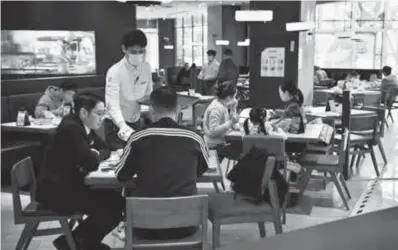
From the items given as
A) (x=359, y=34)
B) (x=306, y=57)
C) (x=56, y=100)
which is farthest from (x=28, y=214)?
(x=359, y=34)

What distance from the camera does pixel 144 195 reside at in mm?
2986

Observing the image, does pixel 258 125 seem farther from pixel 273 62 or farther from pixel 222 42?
pixel 222 42

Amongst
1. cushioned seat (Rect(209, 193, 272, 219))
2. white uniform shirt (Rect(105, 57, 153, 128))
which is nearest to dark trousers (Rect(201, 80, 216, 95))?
white uniform shirt (Rect(105, 57, 153, 128))

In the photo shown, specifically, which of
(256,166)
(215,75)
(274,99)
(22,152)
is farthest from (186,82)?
(256,166)

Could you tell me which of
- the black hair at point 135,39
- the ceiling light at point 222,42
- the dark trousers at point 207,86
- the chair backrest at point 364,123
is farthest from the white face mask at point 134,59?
the ceiling light at point 222,42

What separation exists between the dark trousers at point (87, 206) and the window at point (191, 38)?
20916mm

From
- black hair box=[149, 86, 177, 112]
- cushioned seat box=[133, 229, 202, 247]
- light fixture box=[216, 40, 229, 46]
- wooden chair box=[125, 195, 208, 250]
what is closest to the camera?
wooden chair box=[125, 195, 208, 250]

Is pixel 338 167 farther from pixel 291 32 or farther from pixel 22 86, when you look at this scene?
pixel 22 86

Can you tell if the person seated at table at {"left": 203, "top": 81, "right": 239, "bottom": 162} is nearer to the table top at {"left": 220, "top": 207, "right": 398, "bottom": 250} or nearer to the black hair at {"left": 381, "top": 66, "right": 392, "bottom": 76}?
the table top at {"left": 220, "top": 207, "right": 398, "bottom": 250}

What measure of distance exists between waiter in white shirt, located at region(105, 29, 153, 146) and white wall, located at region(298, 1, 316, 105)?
522 cm

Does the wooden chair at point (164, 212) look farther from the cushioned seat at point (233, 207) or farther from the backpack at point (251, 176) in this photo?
the backpack at point (251, 176)

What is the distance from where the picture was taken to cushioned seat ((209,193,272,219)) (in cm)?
354

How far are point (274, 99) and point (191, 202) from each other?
6746mm

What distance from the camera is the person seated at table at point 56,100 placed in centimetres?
625
